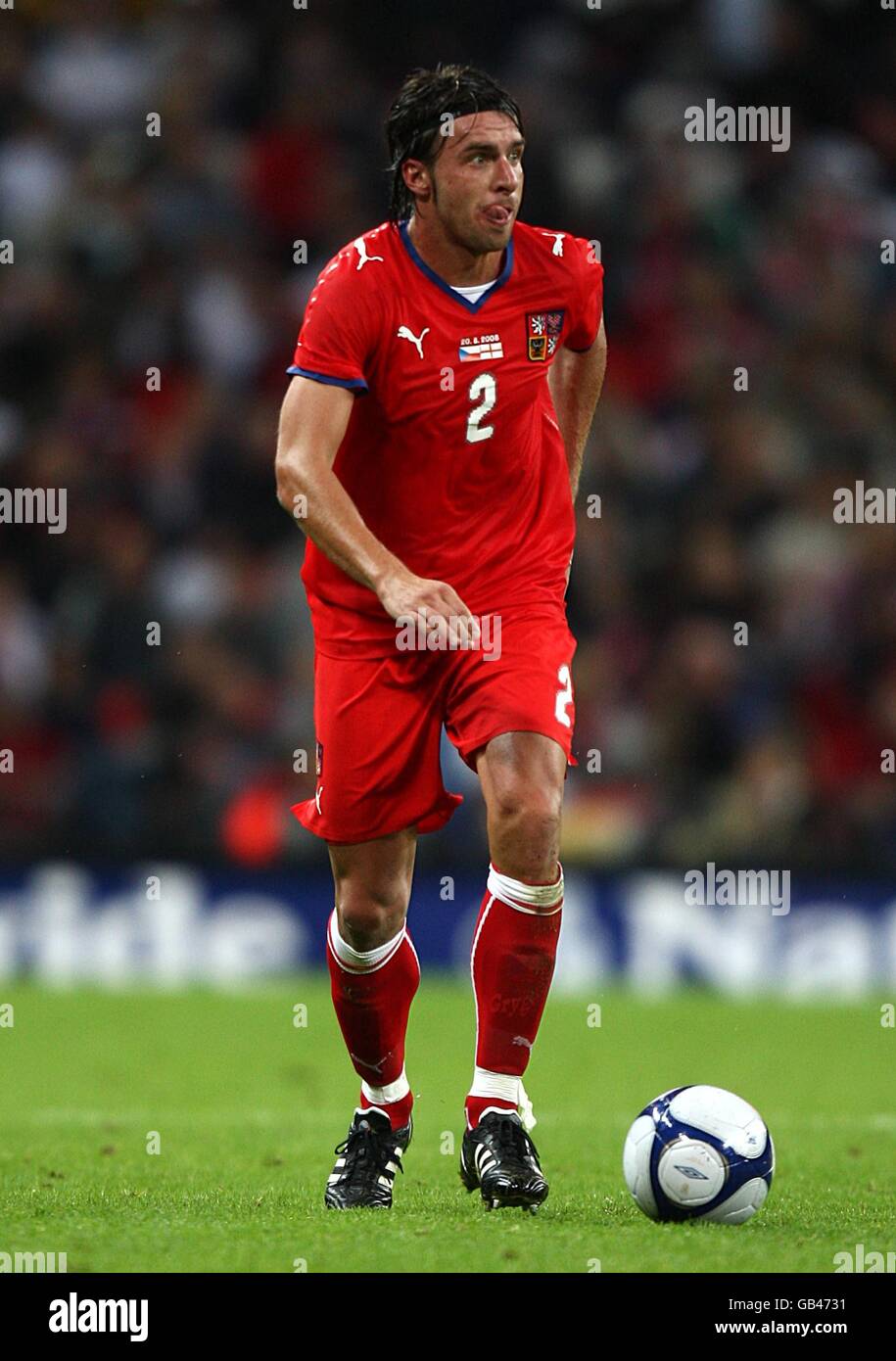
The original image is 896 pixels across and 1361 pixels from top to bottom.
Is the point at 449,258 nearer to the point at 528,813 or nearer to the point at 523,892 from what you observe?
the point at 528,813

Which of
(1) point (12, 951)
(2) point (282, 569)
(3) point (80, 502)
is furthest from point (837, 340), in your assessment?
(1) point (12, 951)

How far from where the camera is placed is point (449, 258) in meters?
5.46

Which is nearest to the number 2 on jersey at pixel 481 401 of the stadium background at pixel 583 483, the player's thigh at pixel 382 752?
the player's thigh at pixel 382 752

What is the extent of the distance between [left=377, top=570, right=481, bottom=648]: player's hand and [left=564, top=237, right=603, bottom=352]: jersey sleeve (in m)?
1.01

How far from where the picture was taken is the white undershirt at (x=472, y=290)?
17.9 ft

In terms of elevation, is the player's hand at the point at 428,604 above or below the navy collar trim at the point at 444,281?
below

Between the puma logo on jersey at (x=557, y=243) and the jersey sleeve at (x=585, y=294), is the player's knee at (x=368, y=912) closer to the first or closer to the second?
the jersey sleeve at (x=585, y=294)

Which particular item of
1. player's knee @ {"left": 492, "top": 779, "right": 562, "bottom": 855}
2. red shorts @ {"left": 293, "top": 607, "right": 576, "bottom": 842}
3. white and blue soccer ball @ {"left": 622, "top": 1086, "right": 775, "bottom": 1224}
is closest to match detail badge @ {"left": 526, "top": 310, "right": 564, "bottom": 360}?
red shorts @ {"left": 293, "top": 607, "right": 576, "bottom": 842}

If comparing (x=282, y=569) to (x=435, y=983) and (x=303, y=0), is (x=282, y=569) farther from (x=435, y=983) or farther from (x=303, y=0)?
(x=303, y=0)

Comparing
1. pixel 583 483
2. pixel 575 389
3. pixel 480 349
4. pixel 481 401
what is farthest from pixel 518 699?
pixel 583 483

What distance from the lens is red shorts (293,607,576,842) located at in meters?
5.30

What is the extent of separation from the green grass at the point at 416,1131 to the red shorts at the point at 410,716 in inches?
38.1

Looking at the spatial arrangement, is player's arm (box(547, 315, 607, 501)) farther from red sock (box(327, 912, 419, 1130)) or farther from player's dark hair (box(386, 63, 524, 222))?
red sock (box(327, 912, 419, 1130))

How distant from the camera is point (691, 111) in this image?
1415 centimetres
